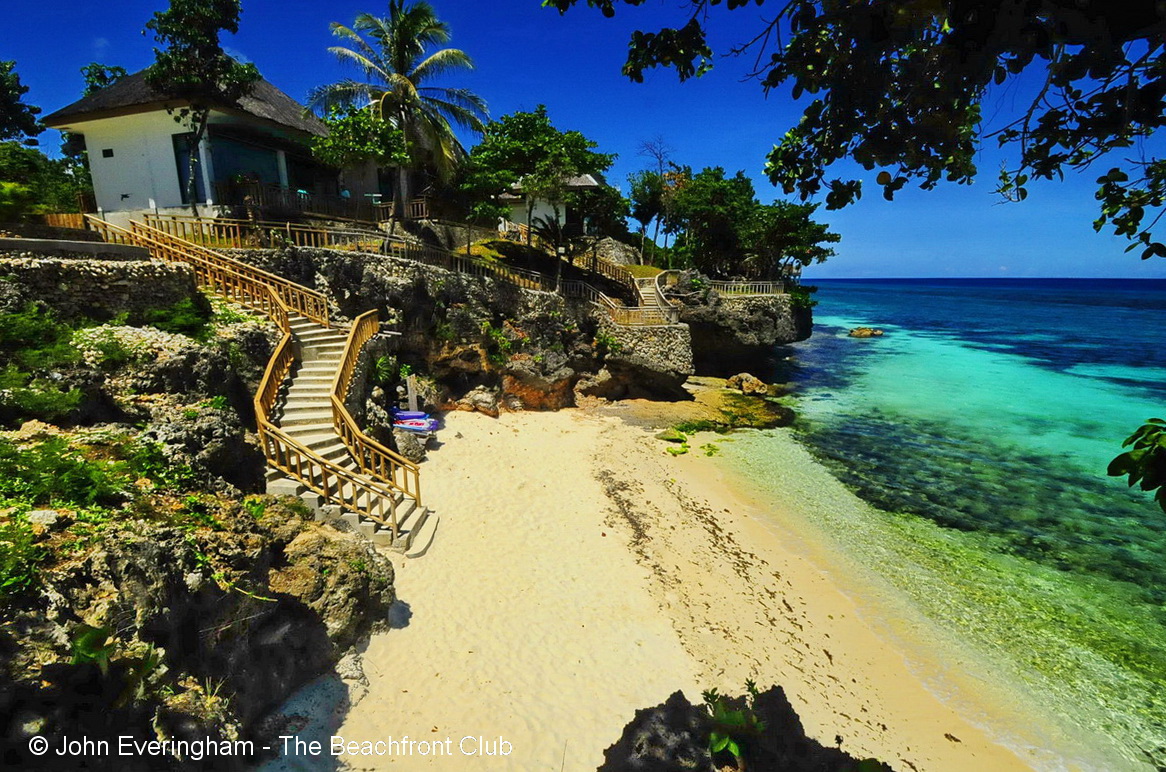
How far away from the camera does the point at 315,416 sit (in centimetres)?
1188

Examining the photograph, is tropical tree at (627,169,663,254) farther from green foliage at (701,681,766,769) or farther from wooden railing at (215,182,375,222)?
green foliage at (701,681,766,769)

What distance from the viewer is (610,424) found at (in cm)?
2227

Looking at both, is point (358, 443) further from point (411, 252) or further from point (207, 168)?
point (207, 168)

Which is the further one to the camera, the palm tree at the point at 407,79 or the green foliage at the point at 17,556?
the palm tree at the point at 407,79

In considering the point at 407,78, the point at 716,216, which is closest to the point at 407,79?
the point at 407,78

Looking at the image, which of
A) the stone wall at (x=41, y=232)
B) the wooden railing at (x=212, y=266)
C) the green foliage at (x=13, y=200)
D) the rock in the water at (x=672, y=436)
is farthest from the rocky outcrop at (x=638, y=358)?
the green foliage at (x=13, y=200)

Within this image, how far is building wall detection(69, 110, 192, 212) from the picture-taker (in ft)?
65.4

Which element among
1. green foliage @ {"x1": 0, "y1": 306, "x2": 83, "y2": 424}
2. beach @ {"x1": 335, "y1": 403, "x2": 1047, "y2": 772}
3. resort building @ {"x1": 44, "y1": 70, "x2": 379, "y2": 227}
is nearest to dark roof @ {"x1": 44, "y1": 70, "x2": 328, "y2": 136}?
resort building @ {"x1": 44, "y1": 70, "x2": 379, "y2": 227}

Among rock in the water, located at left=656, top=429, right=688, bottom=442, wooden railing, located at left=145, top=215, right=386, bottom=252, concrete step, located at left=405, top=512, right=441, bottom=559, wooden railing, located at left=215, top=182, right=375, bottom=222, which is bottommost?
rock in the water, located at left=656, top=429, right=688, bottom=442

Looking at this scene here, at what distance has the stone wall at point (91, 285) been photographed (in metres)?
9.49

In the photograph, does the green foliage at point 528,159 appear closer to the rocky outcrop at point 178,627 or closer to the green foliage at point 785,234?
the green foliage at point 785,234

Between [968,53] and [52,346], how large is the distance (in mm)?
13950

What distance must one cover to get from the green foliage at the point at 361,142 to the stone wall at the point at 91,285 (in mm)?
9780

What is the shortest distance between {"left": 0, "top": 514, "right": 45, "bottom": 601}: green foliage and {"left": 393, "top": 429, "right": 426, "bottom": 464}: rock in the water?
976cm
